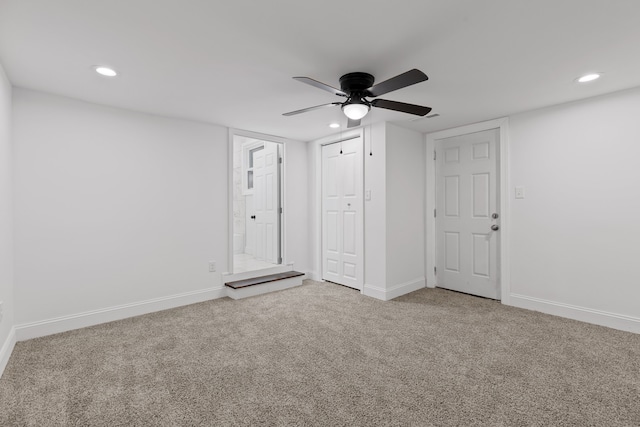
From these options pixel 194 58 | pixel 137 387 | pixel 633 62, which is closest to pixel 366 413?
pixel 137 387

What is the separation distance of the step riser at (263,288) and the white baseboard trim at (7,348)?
194 centimetres

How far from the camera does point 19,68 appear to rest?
2.28 metres

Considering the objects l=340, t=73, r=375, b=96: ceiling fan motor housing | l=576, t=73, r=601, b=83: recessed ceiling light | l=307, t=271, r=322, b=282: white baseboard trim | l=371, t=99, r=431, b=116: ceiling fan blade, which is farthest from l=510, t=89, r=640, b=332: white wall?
l=307, t=271, r=322, b=282: white baseboard trim

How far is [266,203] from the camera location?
5242 millimetres

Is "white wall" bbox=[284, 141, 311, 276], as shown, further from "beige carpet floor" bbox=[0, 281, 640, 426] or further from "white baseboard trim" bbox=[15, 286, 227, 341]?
"beige carpet floor" bbox=[0, 281, 640, 426]

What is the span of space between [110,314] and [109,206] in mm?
1104

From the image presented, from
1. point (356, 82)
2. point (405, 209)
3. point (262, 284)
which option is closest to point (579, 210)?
point (405, 209)

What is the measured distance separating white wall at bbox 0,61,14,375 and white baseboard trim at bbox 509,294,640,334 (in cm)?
472

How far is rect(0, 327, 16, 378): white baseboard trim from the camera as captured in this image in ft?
7.05

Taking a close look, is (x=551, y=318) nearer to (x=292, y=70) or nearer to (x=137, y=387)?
(x=292, y=70)

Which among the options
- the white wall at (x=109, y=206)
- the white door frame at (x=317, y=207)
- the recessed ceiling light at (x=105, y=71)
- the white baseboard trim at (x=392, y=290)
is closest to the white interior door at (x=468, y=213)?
the white baseboard trim at (x=392, y=290)

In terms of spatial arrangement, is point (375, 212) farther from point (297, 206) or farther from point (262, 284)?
point (262, 284)

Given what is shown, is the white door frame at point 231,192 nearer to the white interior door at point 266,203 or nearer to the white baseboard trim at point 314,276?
the white interior door at point 266,203

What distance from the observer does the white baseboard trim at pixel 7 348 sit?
215 cm
